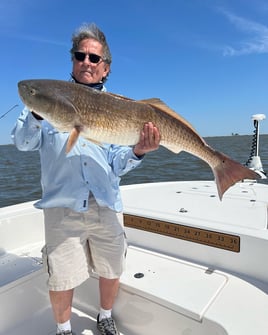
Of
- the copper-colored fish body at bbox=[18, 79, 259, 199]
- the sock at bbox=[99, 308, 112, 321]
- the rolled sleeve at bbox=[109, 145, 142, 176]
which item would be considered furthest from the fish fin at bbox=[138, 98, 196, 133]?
the sock at bbox=[99, 308, 112, 321]

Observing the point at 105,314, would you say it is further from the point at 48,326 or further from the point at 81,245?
the point at 81,245

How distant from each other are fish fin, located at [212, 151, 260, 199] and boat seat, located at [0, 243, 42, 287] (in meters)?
1.86

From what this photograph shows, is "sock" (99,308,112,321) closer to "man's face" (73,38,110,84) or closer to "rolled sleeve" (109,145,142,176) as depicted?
"rolled sleeve" (109,145,142,176)

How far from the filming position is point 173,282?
8.77ft

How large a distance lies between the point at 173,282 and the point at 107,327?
2.14 feet

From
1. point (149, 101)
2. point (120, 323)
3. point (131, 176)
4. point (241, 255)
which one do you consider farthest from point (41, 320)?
point (131, 176)

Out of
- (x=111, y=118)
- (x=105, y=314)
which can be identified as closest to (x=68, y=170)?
(x=111, y=118)

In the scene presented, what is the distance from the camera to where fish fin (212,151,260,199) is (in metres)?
2.09

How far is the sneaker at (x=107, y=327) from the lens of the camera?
2.50 metres

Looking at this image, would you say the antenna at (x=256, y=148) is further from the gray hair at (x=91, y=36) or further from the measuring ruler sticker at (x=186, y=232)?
the gray hair at (x=91, y=36)

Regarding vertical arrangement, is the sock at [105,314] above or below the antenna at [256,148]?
below

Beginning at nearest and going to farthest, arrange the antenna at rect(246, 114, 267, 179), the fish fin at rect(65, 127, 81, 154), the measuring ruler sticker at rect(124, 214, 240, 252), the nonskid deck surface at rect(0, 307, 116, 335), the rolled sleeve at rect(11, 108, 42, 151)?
the fish fin at rect(65, 127, 81, 154)
the rolled sleeve at rect(11, 108, 42, 151)
the nonskid deck surface at rect(0, 307, 116, 335)
the measuring ruler sticker at rect(124, 214, 240, 252)
the antenna at rect(246, 114, 267, 179)

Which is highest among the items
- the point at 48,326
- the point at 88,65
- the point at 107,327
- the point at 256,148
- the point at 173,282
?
the point at 88,65

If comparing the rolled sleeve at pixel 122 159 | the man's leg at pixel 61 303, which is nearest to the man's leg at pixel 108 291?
the man's leg at pixel 61 303
